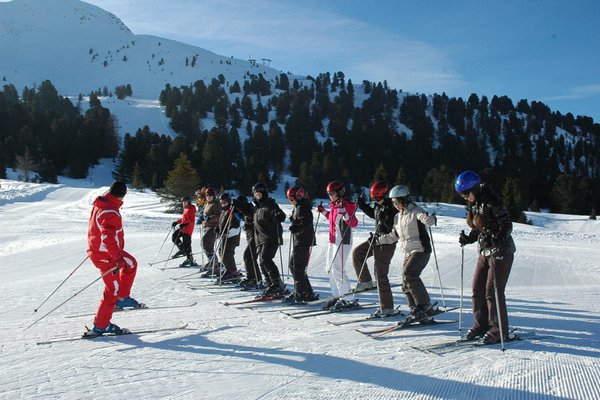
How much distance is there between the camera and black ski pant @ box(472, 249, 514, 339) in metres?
5.32

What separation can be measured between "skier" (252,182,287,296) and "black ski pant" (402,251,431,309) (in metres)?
2.72

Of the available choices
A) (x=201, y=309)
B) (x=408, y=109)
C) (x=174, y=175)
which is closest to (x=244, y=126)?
(x=408, y=109)

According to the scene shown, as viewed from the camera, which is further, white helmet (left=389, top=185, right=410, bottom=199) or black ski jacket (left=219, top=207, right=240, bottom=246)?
black ski jacket (left=219, top=207, right=240, bottom=246)

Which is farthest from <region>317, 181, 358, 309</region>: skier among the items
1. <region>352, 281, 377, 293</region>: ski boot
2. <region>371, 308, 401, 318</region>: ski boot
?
<region>371, 308, 401, 318</region>: ski boot

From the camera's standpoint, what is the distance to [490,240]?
209 inches

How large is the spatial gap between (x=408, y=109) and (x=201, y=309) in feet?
469

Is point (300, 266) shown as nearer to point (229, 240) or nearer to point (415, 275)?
point (415, 275)

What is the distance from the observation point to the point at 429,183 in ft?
246

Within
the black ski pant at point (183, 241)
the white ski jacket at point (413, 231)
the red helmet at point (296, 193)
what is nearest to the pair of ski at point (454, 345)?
the white ski jacket at point (413, 231)

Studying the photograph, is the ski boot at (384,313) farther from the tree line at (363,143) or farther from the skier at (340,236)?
the tree line at (363,143)

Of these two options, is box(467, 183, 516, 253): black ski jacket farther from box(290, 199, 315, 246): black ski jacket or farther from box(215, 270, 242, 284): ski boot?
box(215, 270, 242, 284): ski boot

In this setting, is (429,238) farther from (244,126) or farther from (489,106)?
(489,106)

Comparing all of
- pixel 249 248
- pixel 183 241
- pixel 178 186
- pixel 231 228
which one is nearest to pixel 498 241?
pixel 249 248

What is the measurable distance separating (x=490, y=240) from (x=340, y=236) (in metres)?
3.07
